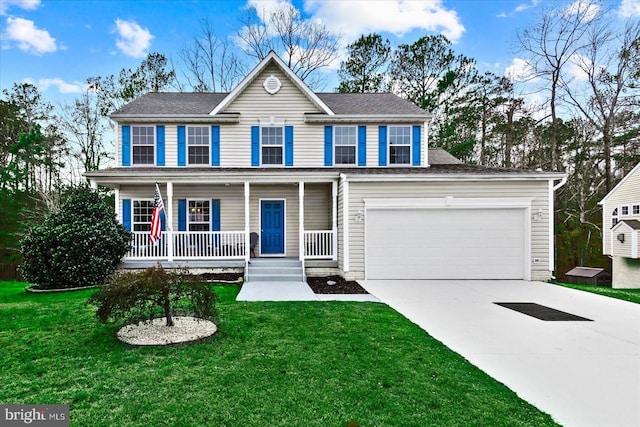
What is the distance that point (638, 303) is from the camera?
7.61m

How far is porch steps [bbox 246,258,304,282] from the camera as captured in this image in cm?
1003

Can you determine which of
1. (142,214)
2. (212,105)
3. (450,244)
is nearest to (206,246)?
(142,214)

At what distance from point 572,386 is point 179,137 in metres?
12.5

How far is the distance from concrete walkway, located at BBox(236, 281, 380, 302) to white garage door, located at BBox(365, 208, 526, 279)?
2.47 m

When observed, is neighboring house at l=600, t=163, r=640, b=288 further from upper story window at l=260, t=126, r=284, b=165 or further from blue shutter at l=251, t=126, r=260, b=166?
blue shutter at l=251, t=126, r=260, b=166

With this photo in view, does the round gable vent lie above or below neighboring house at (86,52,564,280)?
above

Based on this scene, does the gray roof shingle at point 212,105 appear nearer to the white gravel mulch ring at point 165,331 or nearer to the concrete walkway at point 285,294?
the concrete walkway at point 285,294

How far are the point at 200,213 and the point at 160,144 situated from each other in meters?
2.86

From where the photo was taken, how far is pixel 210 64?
819 inches

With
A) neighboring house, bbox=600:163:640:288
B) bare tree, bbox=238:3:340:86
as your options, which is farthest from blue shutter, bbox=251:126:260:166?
neighboring house, bbox=600:163:640:288

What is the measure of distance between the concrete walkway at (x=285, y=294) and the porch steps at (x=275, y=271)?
1.98ft

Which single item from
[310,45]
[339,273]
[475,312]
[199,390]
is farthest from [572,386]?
[310,45]

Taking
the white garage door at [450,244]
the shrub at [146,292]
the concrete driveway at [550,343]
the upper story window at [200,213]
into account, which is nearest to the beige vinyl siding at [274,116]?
the upper story window at [200,213]

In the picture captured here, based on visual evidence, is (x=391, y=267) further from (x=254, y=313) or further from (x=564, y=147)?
(x=564, y=147)
